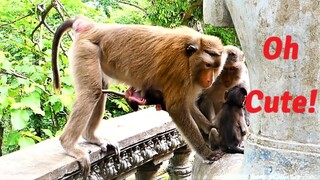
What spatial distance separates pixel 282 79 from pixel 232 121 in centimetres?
103

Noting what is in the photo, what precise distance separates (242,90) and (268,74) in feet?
3.24

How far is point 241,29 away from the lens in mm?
1731

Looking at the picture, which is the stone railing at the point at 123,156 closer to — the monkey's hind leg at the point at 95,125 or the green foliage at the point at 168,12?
the monkey's hind leg at the point at 95,125

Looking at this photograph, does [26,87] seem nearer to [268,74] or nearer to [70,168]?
[70,168]

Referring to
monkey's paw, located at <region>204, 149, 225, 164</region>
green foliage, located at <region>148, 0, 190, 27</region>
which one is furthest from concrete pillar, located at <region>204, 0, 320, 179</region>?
green foliage, located at <region>148, 0, 190, 27</region>

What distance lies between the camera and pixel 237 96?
2639 mm

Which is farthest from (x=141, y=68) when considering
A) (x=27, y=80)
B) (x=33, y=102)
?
(x=27, y=80)

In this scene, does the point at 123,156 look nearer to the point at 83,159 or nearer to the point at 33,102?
the point at 83,159

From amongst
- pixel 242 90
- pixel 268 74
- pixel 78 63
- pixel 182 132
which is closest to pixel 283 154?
pixel 268 74

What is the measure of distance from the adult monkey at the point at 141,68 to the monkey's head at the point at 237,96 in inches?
11.2

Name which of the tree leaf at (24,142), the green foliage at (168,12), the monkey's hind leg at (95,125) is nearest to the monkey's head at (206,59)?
the monkey's hind leg at (95,125)

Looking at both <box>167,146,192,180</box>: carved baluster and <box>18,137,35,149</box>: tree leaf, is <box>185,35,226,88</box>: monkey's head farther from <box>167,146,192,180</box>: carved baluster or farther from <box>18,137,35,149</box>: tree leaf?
<box>18,137,35,149</box>: tree leaf

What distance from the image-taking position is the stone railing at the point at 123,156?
8.04ft

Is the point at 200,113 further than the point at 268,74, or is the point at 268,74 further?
the point at 200,113
